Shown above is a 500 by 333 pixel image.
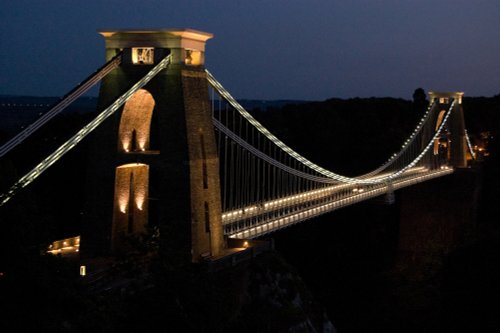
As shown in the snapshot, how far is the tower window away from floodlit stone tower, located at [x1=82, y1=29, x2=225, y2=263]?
24mm

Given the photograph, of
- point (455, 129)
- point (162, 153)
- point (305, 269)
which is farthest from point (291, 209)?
point (455, 129)

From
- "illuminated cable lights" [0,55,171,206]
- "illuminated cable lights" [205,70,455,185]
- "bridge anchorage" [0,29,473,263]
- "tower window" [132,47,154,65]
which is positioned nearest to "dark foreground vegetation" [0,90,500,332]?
"illuminated cable lights" [0,55,171,206]

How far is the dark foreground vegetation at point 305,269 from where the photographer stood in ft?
46.6

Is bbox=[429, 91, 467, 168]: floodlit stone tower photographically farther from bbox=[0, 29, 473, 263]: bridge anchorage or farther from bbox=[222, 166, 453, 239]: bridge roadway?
bbox=[0, 29, 473, 263]: bridge anchorage

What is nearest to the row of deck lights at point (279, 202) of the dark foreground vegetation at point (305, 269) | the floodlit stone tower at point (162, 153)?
the dark foreground vegetation at point (305, 269)

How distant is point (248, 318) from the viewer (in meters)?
20.8

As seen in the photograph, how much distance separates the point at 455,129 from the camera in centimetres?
4662

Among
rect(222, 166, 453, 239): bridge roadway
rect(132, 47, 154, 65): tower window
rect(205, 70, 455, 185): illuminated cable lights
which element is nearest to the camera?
rect(132, 47, 154, 65): tower window

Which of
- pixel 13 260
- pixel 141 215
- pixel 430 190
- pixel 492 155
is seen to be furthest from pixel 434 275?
pixel 13 260

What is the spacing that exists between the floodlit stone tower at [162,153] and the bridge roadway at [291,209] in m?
1.76

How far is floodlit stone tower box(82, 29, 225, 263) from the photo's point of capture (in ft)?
70.0

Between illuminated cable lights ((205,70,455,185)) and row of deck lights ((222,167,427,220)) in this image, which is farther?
row of deck lights ((222,167,427,220))

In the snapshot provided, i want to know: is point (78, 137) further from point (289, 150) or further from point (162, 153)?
point (289, 150)

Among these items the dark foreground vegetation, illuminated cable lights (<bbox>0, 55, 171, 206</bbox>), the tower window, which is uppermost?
the tower window
